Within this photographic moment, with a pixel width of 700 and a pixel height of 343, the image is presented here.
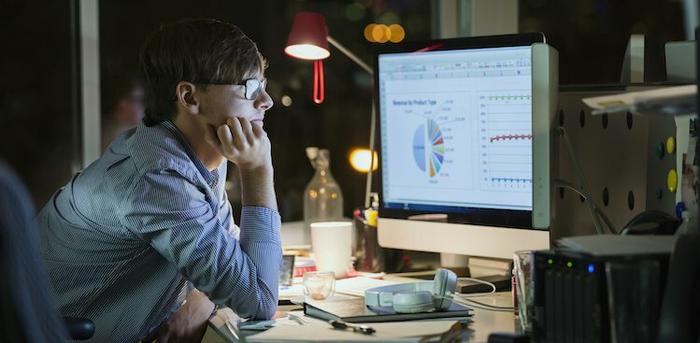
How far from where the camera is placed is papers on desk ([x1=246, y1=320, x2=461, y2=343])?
1398 millimetres

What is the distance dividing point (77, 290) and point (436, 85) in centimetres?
87

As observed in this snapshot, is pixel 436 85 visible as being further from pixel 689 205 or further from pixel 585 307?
pixel 585 307

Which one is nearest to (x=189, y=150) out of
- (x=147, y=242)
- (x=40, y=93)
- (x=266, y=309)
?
(x=147, y=242)

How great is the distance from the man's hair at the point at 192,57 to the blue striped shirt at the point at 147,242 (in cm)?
9

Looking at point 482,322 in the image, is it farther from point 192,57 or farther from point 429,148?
point 192,57

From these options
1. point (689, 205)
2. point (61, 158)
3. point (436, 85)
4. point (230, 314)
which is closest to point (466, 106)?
point (436, 85)

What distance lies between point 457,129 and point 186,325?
713 millimetres

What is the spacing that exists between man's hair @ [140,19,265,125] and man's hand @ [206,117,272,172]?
9 cm

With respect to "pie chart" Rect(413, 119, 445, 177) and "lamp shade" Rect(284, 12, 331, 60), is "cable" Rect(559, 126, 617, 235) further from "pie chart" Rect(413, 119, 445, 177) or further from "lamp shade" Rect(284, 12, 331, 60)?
"lamp shade" Rect(284, 12, 331, 60)

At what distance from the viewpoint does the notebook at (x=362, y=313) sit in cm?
154

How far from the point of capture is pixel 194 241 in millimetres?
1594

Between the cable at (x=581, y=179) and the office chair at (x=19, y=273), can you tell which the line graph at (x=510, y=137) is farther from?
the office chair at (x=19, y=273)

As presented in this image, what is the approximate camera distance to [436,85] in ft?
6.41

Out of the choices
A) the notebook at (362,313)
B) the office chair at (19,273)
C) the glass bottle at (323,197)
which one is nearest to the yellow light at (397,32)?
the glass bottle at (323,197)
